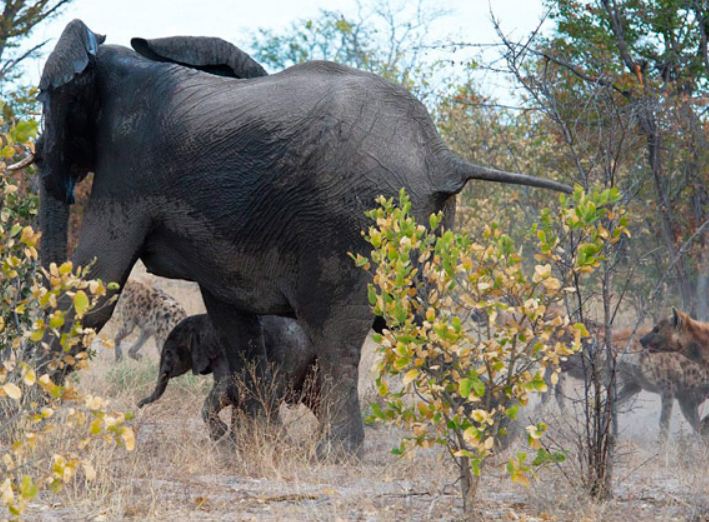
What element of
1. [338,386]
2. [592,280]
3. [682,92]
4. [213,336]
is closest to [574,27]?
[682,92]

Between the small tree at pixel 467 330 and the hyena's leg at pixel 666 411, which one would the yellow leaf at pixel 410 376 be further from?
the hyena's leg at pixel 666 411

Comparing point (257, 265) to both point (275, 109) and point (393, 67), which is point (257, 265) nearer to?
point (275, 109)

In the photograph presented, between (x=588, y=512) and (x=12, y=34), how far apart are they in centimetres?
1518

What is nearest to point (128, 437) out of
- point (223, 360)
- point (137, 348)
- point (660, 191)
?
point (223, 360)

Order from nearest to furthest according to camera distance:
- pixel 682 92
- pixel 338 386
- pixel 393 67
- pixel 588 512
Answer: pixel 588 512
pixel 338 386
pixel 682 92
pixel 393 67

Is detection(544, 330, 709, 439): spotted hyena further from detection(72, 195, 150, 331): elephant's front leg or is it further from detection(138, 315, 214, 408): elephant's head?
detection(72, 195, 150, 331): elephant's front leg

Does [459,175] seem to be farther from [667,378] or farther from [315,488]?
[667,378]

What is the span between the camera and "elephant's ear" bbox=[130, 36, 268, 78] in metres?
7.95

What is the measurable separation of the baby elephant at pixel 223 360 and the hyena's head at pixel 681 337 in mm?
4330

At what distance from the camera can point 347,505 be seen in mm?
5641

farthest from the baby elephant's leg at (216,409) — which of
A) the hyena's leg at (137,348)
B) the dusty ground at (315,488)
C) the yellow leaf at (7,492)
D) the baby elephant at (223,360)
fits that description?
the hyena's leg at (137,348)

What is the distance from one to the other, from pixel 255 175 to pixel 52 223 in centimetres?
166

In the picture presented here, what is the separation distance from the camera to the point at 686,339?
1132cm

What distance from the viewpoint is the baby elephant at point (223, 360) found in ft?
26.8
